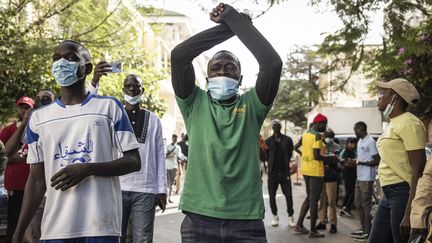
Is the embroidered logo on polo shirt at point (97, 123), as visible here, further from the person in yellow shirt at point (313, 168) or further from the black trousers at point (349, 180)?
the black trousers at point (349, 180)

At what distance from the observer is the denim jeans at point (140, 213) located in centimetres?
507

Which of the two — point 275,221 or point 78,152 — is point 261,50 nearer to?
point 78,152

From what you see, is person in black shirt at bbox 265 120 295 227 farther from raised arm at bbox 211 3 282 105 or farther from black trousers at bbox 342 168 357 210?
raised arm at bbox 211 3 282 105

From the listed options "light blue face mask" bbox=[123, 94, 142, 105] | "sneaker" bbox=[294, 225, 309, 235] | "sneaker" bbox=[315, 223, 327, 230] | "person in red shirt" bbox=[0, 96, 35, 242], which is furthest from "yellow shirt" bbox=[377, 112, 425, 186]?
"sneaker" bbox=[315, 223, 327, 230]

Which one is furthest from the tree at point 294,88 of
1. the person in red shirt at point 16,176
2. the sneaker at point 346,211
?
the person in red shirt at point 16,176

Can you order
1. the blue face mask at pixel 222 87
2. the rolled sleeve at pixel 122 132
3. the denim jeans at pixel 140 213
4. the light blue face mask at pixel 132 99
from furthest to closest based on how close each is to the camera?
1. the light blue face mask at pixel 132 99
2. the denim jeans at pixel 140 213
3. the blue face mask at pixel 222 87
4. the rolled sleeve at pixel 122 132

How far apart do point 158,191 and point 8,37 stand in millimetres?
7341

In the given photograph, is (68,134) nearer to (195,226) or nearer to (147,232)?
(195,226)

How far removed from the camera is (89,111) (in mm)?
3164

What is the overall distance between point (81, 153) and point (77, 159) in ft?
0.13

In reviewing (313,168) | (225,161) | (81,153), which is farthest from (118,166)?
(313,168)

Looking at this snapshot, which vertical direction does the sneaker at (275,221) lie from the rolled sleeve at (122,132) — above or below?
below

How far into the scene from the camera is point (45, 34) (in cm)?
1194

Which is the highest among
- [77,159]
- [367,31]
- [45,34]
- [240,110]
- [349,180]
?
[45,34]
